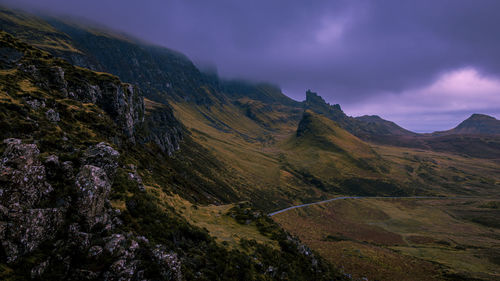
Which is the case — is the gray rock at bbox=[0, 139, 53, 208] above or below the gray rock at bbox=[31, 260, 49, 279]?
above

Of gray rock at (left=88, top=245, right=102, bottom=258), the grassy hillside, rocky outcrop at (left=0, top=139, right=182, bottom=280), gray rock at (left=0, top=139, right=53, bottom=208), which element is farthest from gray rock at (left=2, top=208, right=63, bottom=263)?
the grassy hillside

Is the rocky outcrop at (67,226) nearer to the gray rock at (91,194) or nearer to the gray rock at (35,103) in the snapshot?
the gray rock at (91,194)

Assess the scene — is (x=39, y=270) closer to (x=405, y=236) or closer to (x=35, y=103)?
(x=35, y=103)

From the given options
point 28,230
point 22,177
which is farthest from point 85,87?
point 28,230

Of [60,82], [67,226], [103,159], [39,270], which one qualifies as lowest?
[39,270]

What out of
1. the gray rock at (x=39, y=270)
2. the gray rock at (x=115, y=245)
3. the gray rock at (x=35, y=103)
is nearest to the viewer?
the gray rock at (x=39, y=270)

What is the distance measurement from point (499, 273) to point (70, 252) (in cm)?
10340

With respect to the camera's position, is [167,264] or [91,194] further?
[167,264]

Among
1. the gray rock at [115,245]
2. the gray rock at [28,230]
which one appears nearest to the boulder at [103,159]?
the gray rock at [28,230]

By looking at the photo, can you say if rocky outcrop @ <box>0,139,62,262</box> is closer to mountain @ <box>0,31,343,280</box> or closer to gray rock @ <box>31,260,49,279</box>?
mountain @ <box>0,31,343,280</box>

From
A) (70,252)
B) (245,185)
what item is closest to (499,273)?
(70,252)

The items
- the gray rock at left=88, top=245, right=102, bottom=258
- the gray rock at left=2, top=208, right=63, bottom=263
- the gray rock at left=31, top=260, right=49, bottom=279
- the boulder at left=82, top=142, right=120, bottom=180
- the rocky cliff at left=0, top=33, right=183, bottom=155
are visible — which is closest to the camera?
the gray rock at left=31, top=260, right=49, bottom=279

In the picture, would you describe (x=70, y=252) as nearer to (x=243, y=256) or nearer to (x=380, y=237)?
(x=243, y=256)

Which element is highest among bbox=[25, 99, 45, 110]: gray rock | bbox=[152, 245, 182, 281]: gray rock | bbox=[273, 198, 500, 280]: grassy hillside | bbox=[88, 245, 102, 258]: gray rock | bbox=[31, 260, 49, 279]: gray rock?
bbox=[25, 99, 45, 110]: gray rock
